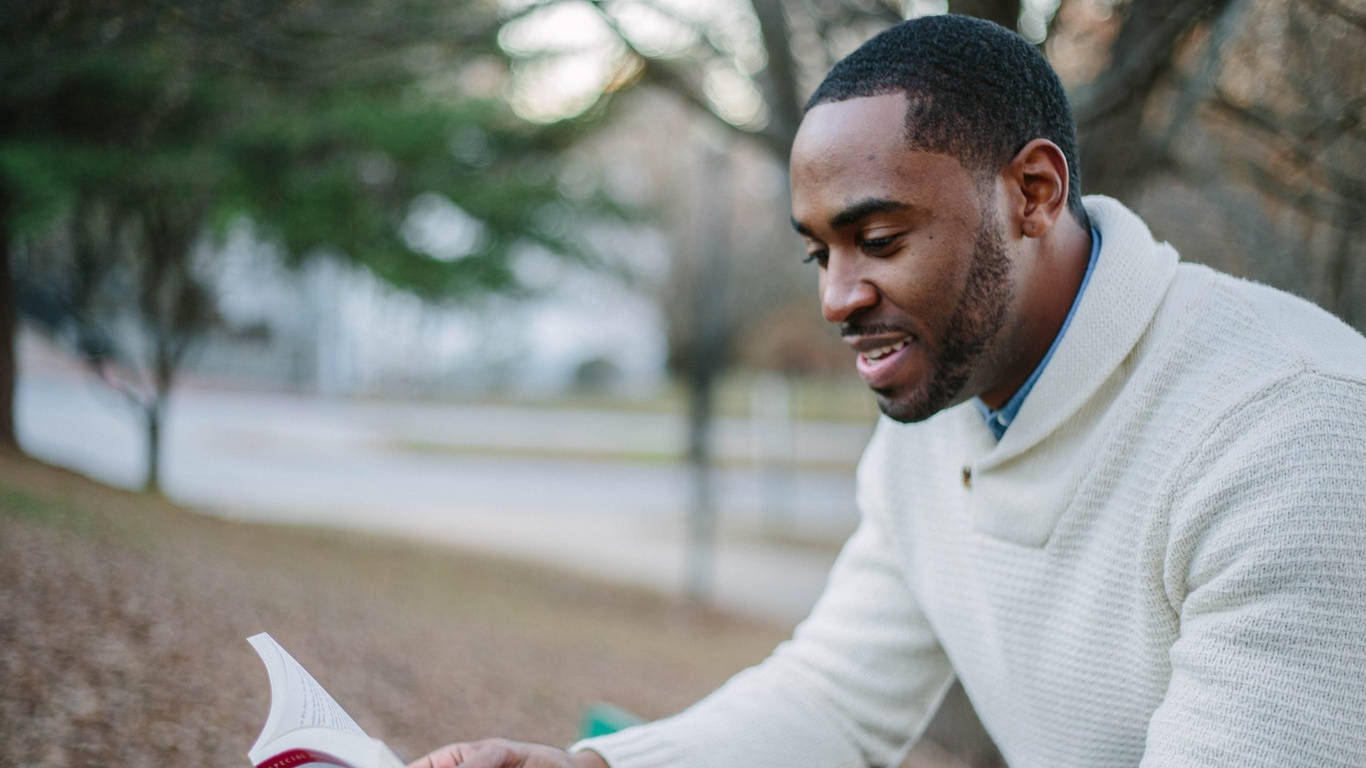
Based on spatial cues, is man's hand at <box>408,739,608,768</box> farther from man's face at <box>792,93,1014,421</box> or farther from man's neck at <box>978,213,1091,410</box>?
man's neck at <box>978,213,1091,410</box>

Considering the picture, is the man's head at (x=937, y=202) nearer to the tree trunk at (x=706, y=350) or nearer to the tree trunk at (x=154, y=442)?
the tree trunk at (x=706, y=350)

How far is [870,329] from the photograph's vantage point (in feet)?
6.00

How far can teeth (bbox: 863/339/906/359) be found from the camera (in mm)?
1829

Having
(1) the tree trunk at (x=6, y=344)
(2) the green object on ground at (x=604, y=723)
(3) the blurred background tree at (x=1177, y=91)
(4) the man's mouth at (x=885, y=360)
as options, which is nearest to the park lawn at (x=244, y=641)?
(1) the tree trunk at (x=6, y=344)

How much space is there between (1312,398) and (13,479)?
4.71m

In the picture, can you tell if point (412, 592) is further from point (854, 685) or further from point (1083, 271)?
point (1083, 271)

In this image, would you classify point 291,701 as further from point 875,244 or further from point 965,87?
point 965,87

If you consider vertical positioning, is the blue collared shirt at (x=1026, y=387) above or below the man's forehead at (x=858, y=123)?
below

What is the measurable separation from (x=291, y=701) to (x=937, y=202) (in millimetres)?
1220

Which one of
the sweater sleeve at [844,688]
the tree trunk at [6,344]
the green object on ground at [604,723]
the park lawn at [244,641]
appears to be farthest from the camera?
the tree trunk at [6,344]

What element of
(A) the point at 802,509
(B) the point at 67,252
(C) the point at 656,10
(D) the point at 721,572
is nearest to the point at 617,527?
(D) the point at 721,572

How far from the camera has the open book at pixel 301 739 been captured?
145cm

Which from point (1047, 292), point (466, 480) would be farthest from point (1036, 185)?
point (466, 480)

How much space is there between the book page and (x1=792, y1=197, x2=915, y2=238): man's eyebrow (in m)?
1.07
